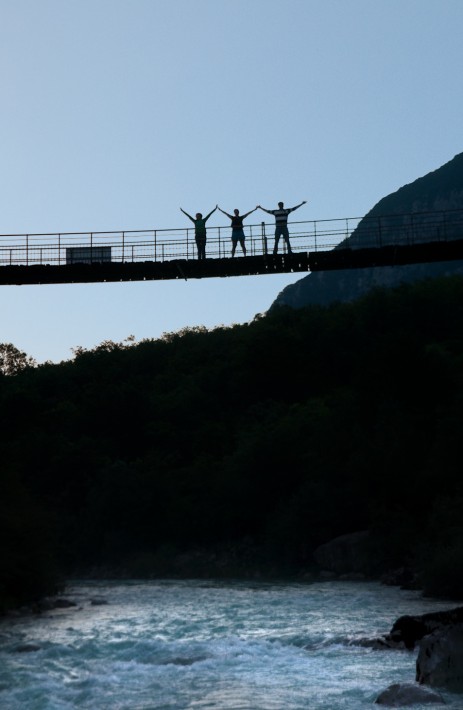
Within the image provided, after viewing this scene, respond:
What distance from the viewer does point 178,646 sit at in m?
21.2

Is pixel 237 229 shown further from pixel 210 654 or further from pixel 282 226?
pixel 210 654

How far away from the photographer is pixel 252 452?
5500 centimetres

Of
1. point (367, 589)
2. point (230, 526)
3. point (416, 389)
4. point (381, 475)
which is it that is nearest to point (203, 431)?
point (230, 526)

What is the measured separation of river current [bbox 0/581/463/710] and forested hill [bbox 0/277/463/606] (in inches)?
146

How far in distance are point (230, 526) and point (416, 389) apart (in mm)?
11819

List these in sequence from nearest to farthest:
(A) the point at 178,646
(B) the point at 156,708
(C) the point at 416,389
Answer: (B) the point at 156,708, (A) the point at 178,646, (C) the point at 416,389

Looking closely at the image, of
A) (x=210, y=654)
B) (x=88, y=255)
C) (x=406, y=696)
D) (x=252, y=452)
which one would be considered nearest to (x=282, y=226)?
(x=88, y=255)

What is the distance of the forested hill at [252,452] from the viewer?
1566 inches

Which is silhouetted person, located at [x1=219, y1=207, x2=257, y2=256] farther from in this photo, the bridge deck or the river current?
the river current

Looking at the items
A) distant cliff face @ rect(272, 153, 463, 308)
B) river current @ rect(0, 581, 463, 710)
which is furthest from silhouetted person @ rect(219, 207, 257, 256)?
distant cliff face @ rect(272, 153, 463, 308)

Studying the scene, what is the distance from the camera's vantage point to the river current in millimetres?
15789

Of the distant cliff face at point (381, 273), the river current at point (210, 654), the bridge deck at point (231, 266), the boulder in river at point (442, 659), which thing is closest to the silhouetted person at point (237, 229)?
the bridge deck at point (231, 266)

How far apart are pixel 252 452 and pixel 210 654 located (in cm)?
3504

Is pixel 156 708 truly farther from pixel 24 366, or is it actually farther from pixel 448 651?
pixel 24 366
